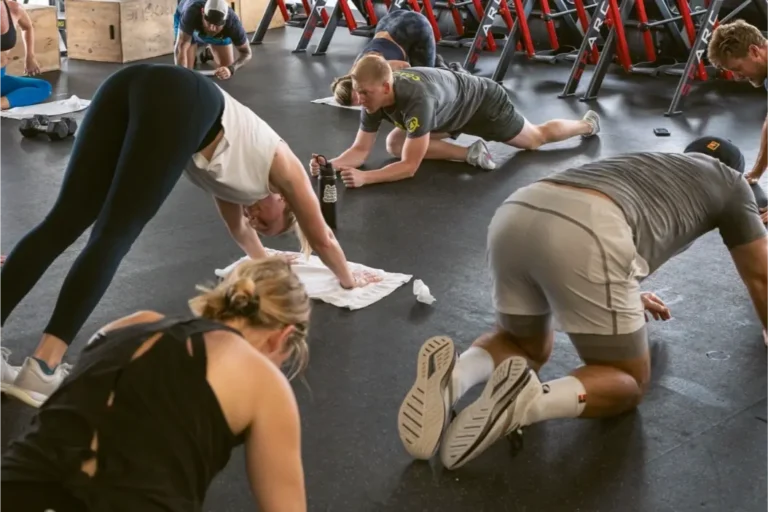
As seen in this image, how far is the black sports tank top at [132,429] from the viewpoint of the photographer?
138 cm

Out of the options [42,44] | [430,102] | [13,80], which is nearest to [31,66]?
[13,80]

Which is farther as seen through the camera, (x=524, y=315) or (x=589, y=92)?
(x=589, y=92)

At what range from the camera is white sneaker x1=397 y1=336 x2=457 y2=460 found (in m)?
2.33

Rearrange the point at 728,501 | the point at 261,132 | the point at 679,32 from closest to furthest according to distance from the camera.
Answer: the point at 728,501 < the point at 261,132 < the point at 679,32

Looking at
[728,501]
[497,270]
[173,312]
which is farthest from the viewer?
[173,312]

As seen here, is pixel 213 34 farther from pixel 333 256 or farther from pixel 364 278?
pixel 333 256

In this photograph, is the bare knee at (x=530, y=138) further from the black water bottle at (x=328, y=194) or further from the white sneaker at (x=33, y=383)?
the white sneaker at (x=33, y=383)

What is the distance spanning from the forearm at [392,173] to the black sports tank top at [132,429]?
132 inches

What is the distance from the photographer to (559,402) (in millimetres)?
2355

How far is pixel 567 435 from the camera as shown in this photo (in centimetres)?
253

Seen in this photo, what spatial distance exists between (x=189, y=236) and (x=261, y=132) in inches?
52.4

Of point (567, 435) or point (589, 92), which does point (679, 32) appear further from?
point (567, 435)

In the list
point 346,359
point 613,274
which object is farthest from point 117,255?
point 613,274

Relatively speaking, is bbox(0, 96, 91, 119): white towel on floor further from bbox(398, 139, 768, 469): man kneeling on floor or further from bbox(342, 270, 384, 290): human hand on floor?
bbox(398, 139, 768, 469): man kneeling on floor
